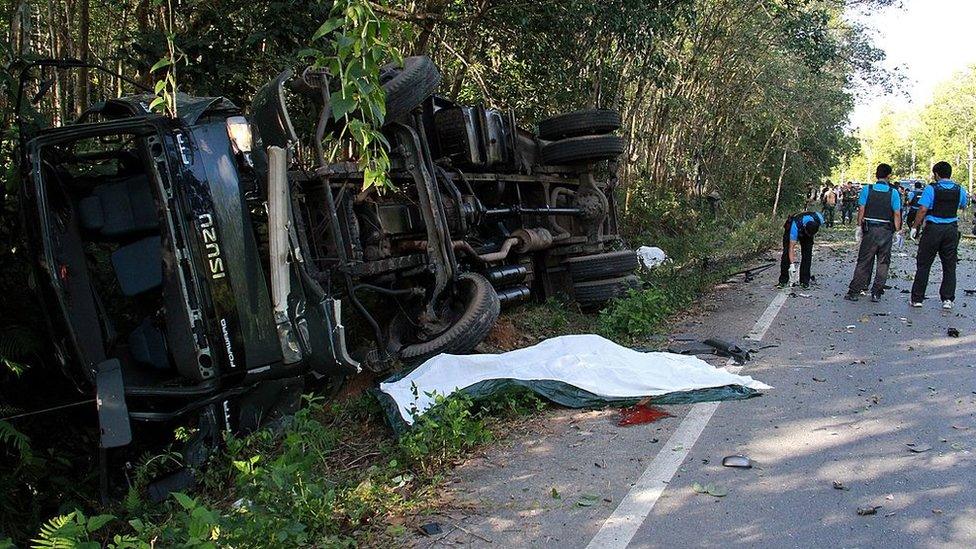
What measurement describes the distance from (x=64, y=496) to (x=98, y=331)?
4.17 feet

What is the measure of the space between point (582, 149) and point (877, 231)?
4.40 metres

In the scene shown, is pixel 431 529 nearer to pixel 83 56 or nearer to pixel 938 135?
pixel 83 56

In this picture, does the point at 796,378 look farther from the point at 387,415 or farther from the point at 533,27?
the point at 533,27

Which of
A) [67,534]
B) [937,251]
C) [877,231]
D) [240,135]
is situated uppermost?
[240,135]

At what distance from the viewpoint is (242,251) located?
4.92 m

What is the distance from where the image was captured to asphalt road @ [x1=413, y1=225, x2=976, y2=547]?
3.52 m

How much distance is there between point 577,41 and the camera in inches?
480

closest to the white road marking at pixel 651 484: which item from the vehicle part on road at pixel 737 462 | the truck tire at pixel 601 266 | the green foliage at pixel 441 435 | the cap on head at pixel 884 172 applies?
the vehicle part on road at pixel 737 462

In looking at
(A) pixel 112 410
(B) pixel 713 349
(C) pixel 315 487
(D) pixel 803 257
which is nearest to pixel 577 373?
(B) pixel 713 349

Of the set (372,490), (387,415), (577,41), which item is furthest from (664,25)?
(372,490)

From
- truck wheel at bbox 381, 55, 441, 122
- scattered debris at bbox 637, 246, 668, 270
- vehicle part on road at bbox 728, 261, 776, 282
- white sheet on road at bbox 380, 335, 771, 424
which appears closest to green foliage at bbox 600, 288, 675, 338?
white sheet on road at bbox 380, 335, 771, 424

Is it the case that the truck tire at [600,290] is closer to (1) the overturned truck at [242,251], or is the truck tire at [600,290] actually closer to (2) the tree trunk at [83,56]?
(1) the overturned truck at [242,251]

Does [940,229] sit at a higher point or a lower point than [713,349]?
higher

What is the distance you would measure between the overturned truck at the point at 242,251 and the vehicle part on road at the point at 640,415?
1.53 m
